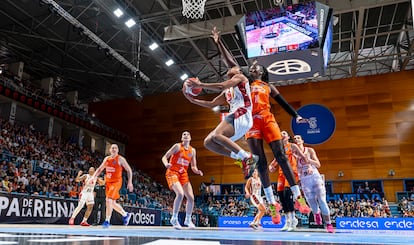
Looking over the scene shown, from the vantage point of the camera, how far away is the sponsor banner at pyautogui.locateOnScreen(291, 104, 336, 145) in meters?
25.7

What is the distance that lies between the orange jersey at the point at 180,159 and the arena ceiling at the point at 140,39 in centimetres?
1061

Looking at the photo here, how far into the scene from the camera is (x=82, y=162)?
78.5 ft

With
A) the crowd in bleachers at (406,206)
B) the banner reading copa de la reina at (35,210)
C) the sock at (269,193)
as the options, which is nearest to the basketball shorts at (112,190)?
the banner reading copa de la reina at (35,210)

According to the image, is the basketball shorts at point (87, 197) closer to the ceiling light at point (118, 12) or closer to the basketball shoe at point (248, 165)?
the basketball shoe at point (248, 165)

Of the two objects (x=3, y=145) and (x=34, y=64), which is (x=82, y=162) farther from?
(x=34, y=64)

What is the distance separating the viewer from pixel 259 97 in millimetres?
5812

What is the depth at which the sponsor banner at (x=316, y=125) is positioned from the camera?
25719 millimetres

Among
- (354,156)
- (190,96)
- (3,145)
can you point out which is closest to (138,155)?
(3,145)

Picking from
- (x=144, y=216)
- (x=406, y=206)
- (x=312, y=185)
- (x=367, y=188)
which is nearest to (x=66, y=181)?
(x=144, y=216)

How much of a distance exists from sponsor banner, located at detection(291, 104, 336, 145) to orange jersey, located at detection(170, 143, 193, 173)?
1777 cm

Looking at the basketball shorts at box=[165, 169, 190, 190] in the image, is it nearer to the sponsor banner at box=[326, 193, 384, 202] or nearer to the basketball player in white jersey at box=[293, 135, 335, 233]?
the basketball player in white jersey at box=[293, 135, 335, 233]

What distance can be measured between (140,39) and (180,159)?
13.8m

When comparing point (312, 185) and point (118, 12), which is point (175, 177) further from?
point (118, 12)

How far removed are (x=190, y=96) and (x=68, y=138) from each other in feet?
84.8
